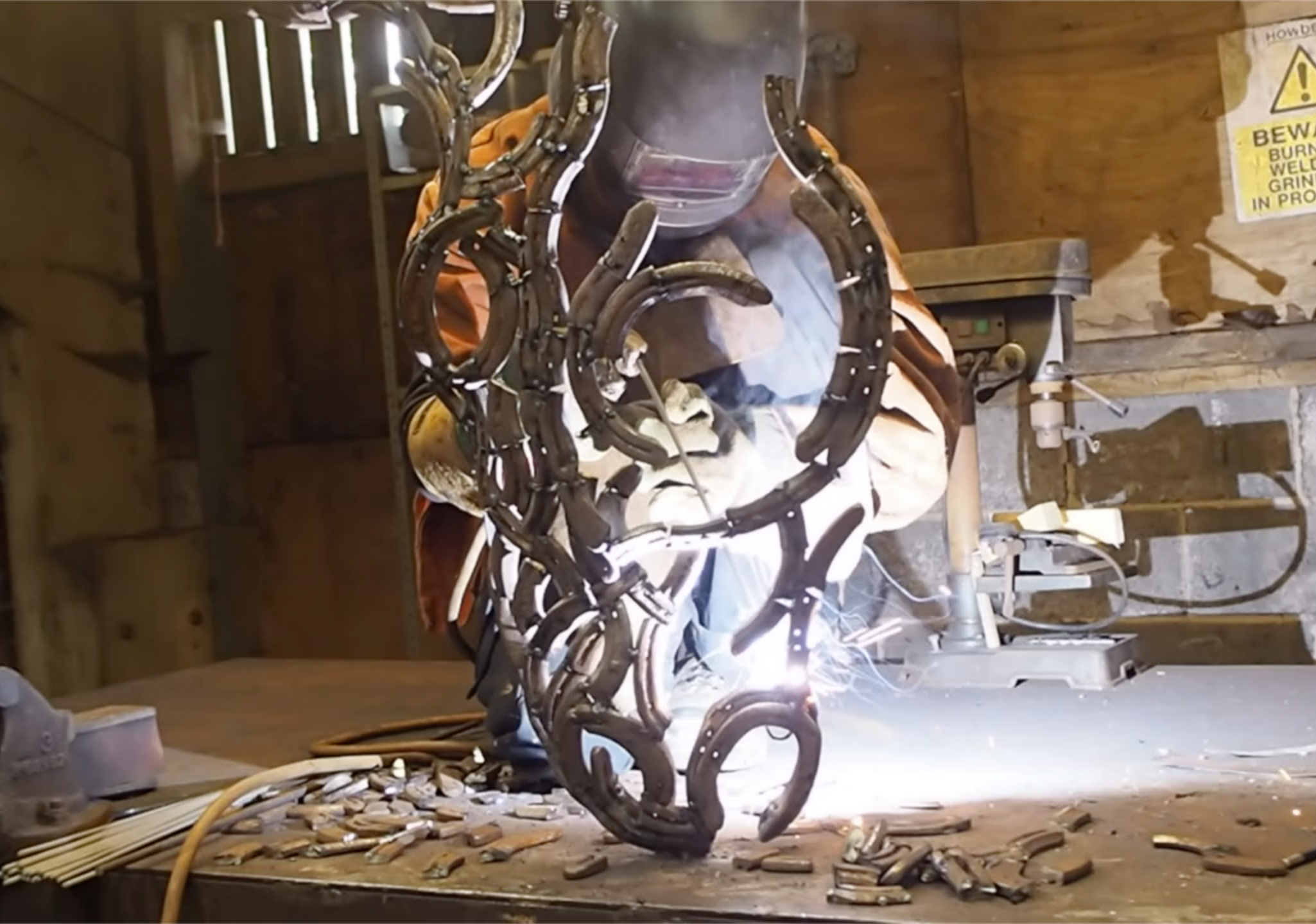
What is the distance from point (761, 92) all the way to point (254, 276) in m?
1.79

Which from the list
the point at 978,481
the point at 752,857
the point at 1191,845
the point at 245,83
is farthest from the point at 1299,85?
the point at 245,83

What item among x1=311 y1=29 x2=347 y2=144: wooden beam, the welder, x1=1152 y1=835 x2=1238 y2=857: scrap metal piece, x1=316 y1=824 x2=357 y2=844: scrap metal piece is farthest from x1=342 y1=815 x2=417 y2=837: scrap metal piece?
x1=311 y1=29 x2=347 y2=144: wooden beam

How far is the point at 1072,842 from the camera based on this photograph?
75 cm

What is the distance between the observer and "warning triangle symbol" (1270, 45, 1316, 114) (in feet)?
5.01

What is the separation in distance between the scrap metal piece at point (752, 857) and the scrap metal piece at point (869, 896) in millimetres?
73

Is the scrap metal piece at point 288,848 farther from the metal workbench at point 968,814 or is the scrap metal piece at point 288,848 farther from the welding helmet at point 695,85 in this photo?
the welding helmet at point 695,85

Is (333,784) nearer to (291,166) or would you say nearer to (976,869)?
→ (976,869)

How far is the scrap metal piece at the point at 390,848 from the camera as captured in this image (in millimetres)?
808

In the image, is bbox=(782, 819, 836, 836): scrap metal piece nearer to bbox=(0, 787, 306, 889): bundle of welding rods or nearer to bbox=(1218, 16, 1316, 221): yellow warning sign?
bbox=(0, 787, 306, 889): bundle of welding rods

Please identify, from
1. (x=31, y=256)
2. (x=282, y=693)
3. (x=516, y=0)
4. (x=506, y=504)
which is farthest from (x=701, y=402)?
(x=31, y=256)

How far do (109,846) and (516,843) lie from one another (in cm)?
28

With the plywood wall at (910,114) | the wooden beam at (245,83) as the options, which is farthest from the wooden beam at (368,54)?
the plywood wall at (910,114)

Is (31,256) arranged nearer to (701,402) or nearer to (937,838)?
(701,402)

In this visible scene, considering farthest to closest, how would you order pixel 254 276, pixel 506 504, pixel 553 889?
1. pixel 254 276
2. pixel 506 504
3. pixel 553 889
